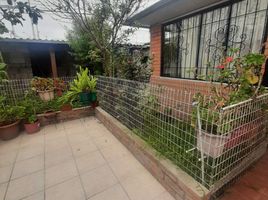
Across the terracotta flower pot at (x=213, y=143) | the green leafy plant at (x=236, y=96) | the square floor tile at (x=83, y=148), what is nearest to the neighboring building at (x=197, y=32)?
the green leafy plant at (x=236, y=96)

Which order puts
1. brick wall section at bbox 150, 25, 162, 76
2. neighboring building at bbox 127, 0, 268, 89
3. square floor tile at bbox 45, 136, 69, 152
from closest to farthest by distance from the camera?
neighboring building at bbox 127, 0, 268, 89 → square floor tile at bbox 45, 136, 69, 152 → brick wall section at bbox 150, 25, 162, 76

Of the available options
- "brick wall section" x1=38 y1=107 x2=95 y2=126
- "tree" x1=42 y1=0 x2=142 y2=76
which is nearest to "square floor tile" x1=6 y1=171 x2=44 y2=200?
"brick wall section" x1=38 y1=107 x2=95 y2=126

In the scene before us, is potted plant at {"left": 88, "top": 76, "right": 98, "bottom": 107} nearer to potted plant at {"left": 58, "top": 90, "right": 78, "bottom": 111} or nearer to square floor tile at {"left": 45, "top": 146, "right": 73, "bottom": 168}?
potted plant at {"left": 58, "top": 90, "right": 78, "bottom": 111}

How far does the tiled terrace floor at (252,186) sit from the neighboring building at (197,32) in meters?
1.15

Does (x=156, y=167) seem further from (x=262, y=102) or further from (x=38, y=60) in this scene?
(x=38, y=60)

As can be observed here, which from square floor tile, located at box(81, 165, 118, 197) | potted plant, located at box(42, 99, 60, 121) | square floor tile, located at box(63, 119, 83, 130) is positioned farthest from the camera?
potted plant, located at box(42, 99, 60, 121)

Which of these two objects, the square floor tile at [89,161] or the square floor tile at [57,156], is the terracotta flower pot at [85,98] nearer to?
the square floor tile at [57,156]

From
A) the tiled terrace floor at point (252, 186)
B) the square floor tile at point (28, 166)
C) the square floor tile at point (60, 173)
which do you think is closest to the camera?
the tiled terrace floor at point (252, 186)

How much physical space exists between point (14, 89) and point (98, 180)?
3.36m

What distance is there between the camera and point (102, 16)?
10.8 feet

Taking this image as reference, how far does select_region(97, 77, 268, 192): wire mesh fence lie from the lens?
1.41 metres

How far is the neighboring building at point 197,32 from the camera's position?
2.63 m

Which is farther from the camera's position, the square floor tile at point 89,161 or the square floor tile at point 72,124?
the square floor tile at point 72,124

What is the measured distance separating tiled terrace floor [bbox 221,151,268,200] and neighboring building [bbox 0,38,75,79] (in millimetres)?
6372
